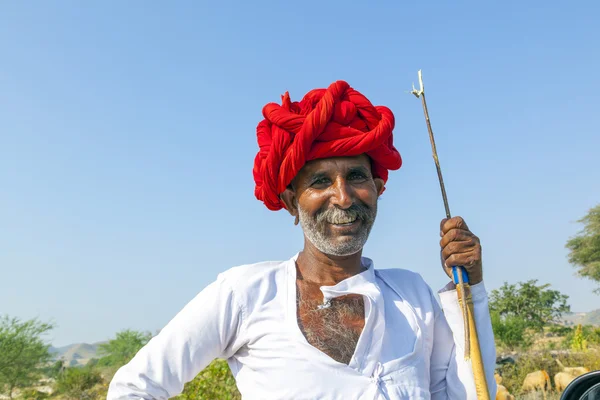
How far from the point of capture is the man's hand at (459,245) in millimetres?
2416

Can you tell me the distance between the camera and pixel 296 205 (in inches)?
114

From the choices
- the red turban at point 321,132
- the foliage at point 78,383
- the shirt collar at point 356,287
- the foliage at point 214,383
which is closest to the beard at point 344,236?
the shirt collar at point 356,287

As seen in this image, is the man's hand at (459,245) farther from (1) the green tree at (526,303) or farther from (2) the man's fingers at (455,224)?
(1) the green tree at (526,303)

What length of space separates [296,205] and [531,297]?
1347 inches

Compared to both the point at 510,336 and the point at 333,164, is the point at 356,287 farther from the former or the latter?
the point at 510,336

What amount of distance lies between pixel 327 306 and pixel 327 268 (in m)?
0.20

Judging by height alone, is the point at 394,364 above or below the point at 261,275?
below

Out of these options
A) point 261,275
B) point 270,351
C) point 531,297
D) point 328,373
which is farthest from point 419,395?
point 531,297

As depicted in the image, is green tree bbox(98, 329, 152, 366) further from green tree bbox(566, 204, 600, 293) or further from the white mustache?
the white mustache

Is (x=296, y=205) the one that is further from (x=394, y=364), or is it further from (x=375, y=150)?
(x=394, y=364)

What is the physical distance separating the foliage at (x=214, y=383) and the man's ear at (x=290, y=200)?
4970 millimetres

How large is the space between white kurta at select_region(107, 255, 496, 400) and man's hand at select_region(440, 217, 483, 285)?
0.18 metres

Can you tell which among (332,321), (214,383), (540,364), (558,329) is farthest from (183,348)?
(558,329)

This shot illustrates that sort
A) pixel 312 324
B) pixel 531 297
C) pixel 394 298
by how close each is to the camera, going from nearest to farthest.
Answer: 1. pixel 312 324
2. pixel 394 298
3. pixel 531 297
